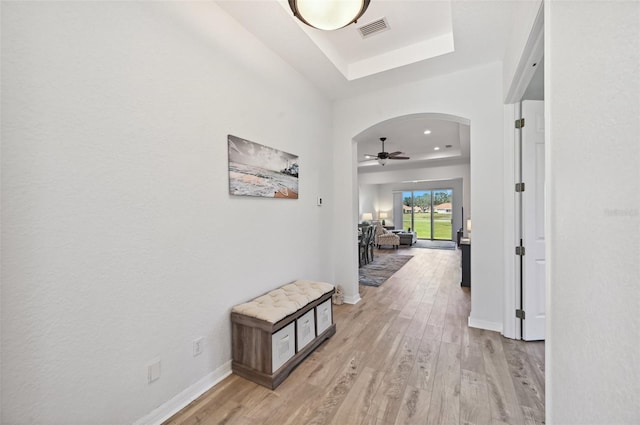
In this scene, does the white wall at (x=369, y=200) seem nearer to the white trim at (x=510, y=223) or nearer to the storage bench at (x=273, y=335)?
the white trim at (x=510, y=223)

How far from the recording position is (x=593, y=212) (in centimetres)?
76

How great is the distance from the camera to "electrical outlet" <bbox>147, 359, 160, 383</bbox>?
1571 mm

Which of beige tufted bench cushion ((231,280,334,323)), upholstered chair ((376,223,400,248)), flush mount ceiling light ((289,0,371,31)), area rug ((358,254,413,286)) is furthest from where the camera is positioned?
upholstered chair ((376,223,400,248))

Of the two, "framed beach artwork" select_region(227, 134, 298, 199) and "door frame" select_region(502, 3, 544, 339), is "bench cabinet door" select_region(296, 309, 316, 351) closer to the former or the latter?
"framed beach artwork" select_region(227, 134, 298, 199)

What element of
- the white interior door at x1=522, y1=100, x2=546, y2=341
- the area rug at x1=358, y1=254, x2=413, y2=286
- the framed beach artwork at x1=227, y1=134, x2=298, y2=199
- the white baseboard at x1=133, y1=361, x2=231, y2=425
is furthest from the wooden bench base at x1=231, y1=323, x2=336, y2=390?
the area rug at x1=358, y1=254, x2=413, y2=286

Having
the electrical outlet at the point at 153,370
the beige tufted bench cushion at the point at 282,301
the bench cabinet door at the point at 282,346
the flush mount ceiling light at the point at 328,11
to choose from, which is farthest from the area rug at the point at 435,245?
the electrical outlet at the point at 153,370

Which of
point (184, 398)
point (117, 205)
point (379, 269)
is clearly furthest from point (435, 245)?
point (117, 205)

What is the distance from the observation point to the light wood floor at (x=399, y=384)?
1645 millimetres

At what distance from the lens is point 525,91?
247 cm

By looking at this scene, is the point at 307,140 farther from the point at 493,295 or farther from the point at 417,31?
the point at 493,295

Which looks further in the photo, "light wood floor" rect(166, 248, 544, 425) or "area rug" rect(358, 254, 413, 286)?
"area rug" rect(358, 254, 413, 286)

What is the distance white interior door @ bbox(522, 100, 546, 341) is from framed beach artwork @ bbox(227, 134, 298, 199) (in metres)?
2.37

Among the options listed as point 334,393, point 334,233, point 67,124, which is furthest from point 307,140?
point 334,393

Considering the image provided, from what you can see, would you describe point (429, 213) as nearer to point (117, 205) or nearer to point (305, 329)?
point (305, 329)
